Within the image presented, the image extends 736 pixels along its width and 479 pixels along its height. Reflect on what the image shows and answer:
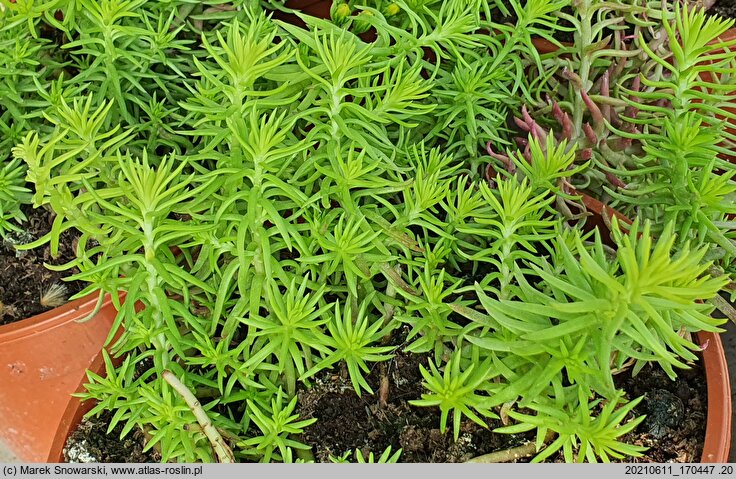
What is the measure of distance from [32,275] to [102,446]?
45 cm

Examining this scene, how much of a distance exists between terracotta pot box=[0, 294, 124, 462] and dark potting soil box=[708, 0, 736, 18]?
1685mm

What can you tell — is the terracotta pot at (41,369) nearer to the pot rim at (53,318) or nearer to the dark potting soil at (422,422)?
the pot rim at (53,318)

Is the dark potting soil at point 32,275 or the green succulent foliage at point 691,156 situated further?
the dark potting soil at point 32,275

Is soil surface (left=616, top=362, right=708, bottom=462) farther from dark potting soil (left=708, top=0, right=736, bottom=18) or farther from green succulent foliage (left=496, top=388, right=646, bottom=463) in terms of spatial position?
dark potting soil (left=708, top=0, right=736, bottom=18)

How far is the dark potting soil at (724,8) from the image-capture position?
66.7 inches

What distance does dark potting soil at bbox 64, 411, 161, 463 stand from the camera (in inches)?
45.4

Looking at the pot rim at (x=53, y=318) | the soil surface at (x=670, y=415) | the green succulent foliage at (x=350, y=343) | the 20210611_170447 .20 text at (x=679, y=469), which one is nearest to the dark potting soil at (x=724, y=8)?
the soil surface at (x=670, y=415)

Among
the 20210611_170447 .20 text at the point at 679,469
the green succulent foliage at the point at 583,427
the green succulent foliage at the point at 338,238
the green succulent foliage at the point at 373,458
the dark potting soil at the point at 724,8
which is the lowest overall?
the green succulent foliage at the point at 373,458

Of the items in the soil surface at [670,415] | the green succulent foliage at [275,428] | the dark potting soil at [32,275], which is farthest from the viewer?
the dark potting soil at [32,275]

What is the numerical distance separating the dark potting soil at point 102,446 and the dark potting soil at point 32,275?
12.5 inches

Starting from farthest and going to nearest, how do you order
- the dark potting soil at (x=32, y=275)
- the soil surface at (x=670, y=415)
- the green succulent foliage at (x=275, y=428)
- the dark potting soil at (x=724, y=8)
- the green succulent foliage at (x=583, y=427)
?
1. the dark potting soil at (x=724, y=8)
2. the dark potting soil at (x=32, y=275)
3. the soil surface at (x=670, y=415)
4. the green succulent foliage at (x=275, y=428)
5. the green succulent foliage at (x=583, y=427)

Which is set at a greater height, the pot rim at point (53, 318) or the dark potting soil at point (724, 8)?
the dark potting soil at point (724, 8)

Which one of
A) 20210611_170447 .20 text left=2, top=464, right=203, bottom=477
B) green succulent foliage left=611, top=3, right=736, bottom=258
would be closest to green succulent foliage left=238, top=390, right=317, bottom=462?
20210611_170447 .20 text left=2, top=464, right=203, bottom=477

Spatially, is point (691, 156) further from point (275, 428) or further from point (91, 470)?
point (91, 470)
